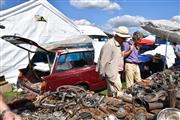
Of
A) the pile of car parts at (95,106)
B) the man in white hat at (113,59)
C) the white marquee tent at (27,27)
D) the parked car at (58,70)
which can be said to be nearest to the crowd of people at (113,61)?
the man in white hat at (113,59)

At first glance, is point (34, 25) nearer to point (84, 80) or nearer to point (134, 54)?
point (84, 80)

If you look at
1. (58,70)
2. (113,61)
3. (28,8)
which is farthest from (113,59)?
(28,8)

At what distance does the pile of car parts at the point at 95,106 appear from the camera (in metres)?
7.05

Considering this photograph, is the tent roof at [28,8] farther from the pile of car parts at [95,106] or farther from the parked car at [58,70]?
the pile of car parts at [95,106]

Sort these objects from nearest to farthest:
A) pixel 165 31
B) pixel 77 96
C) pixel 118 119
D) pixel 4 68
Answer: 1. pixel 118 119
2. pixel 77 96
3. pixel 165 31
4. pixel 4 68

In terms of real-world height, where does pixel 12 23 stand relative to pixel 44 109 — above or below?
above

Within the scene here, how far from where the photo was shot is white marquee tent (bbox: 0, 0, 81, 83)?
50.9 feet

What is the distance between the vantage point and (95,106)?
764 cm

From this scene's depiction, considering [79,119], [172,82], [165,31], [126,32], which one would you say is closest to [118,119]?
[79,119]

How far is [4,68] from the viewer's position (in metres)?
15.5

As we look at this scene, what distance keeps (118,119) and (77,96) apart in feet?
5.15

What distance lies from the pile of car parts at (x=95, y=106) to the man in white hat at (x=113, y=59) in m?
0.51

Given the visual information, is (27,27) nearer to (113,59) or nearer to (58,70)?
(58,70)

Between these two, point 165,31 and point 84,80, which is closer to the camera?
point 84,80
